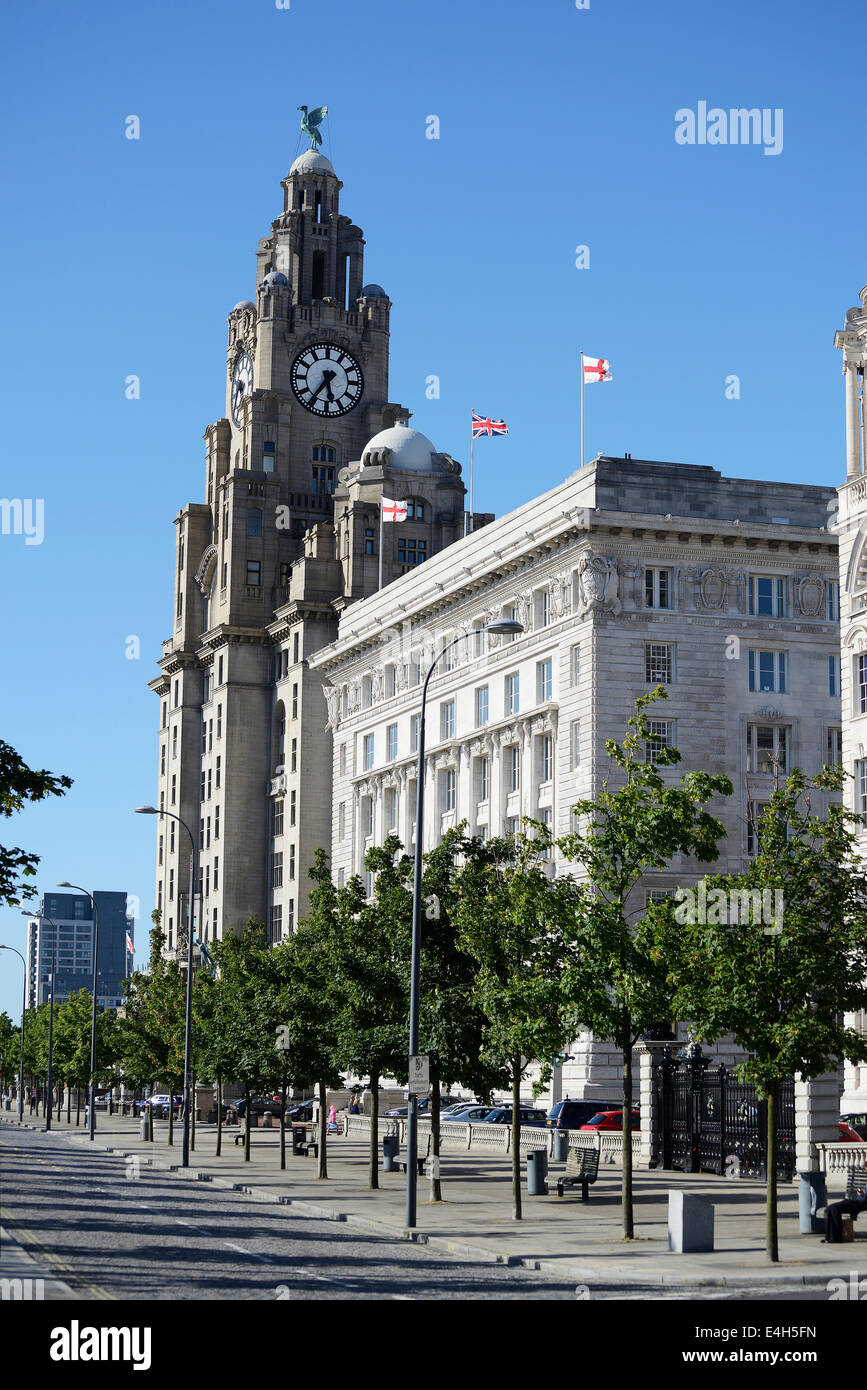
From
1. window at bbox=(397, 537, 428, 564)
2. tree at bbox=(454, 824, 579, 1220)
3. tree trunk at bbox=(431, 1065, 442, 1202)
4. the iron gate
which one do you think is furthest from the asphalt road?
window at bbox=(397, 537, 428, 564)

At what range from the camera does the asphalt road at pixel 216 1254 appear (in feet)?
76.3

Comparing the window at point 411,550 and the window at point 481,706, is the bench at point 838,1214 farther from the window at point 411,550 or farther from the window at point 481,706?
the window at point 411,550

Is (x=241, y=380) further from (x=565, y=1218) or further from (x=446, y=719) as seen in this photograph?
(x=565, y=1218)

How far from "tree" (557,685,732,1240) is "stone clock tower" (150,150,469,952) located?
265 ft

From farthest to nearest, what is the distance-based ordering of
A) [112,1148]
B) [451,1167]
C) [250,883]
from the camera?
[250,883], [112,1148], [451,1167]

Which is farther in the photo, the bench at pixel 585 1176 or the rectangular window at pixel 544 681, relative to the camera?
the rectangular window at pixel 544 681

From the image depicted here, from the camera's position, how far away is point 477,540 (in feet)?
278

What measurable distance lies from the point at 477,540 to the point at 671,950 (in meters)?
54.5

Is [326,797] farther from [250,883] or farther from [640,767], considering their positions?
[640,767]

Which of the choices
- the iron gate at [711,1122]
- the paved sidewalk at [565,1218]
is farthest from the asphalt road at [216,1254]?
the iron gate at [711,1122]

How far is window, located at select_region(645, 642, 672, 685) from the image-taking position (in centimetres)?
7188

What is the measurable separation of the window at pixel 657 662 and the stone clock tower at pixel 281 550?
144ft
